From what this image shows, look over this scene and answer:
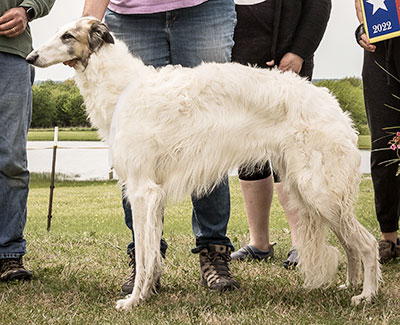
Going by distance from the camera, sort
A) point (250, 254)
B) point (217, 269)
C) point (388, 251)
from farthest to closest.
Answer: point (250, 254)
point (388, 251)
point (217, 269)

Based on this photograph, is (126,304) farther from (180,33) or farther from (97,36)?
(180,33)

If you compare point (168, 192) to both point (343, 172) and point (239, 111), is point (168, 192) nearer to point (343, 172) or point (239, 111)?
point (239, 111)

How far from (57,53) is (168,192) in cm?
101

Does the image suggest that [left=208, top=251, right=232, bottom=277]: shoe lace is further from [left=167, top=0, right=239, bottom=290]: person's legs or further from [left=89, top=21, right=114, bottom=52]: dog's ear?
[left=89, top=21, right=114, bottom=52]: dog's ear

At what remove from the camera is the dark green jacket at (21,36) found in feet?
11.6

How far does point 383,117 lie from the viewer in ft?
13.4

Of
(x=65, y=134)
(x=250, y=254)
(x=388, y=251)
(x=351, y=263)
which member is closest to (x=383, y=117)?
(x=388, y=251)

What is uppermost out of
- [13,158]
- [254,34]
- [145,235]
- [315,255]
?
[254,34]

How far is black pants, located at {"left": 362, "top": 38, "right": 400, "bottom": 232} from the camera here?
13.1 feet

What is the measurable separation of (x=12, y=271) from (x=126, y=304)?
108 centimetres

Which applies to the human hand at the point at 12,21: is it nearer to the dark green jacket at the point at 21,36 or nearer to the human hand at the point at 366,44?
the dark green jacket at the point at 21,36

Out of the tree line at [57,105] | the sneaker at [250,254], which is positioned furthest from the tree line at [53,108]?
the sneaker at [250,254]

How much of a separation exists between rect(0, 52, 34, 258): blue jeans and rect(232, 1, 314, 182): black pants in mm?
1510

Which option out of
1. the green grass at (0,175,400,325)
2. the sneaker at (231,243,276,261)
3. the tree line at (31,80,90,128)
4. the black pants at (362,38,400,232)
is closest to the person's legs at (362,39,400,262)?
the black pants at (362,38,400,232)
